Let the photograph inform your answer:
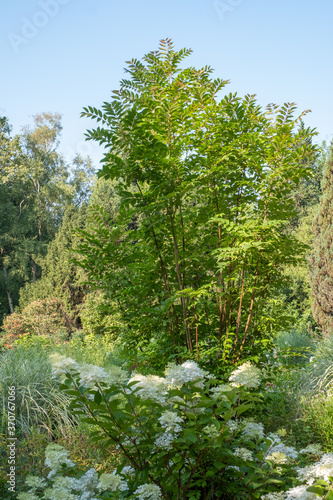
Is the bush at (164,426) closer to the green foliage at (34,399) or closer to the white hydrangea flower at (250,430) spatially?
the white hydrangea flower at (250,430)

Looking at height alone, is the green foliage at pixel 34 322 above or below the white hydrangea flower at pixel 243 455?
below

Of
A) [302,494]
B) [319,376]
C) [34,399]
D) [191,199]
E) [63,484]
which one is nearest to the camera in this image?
[302,494]

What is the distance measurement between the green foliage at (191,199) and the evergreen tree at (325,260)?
5.57 metres

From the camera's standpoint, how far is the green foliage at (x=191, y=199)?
96.0 inches

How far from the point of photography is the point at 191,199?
2.81 meters

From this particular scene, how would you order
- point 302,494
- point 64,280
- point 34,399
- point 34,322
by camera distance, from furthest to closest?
point 64,280 → point 34,322 → point 34,399 → point 302,494

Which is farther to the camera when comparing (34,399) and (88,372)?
(34,399)

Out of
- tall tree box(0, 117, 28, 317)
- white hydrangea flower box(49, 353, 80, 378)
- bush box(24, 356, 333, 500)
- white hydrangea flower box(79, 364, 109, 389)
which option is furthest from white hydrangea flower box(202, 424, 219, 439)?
tall tree box(0, 117, 28, 317)

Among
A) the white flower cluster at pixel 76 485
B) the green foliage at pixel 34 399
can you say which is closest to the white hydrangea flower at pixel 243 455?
the white flower cluster at pixel 76 485

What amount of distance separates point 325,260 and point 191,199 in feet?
20.4

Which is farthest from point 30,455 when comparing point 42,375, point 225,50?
point 225,50

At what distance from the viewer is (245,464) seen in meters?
1.61

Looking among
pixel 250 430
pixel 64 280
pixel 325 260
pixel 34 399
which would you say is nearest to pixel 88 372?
pixel 250 430

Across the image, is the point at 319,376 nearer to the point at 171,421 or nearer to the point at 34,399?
the point at 34,399
